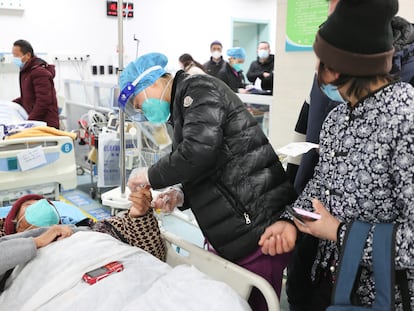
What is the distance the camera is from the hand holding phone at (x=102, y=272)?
1500 mm

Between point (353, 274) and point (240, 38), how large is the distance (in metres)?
8.69

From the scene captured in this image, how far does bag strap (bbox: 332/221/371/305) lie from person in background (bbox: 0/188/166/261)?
980 mm

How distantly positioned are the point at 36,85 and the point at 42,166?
67.2 inches

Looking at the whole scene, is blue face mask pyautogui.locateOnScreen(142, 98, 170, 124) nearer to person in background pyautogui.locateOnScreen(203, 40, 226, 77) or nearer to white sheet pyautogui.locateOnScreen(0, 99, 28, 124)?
white sheet pyautogui.locateOnScreen(0, 99, 28, 124)

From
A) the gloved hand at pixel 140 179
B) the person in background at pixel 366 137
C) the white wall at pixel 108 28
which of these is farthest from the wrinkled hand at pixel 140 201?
the white wall at pixel 108 28

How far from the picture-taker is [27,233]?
1.83 meters

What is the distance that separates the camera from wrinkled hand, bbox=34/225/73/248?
1.73m

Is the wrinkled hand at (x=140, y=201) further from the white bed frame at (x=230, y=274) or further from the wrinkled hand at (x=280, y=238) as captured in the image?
the wrinkled hand at (x=280, y=238)

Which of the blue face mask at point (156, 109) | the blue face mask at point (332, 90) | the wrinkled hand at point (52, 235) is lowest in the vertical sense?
the wrinkled hand at point (52, 235)

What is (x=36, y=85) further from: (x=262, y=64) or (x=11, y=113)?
(x=262, y=64)

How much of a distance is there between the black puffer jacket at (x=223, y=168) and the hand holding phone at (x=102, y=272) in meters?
0.36

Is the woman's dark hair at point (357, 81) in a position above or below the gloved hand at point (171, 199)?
above

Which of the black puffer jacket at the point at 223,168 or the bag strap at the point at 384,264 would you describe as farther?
the black puffer jacket at the point at 223,168

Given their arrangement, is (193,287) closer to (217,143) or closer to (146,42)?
(217,143)
